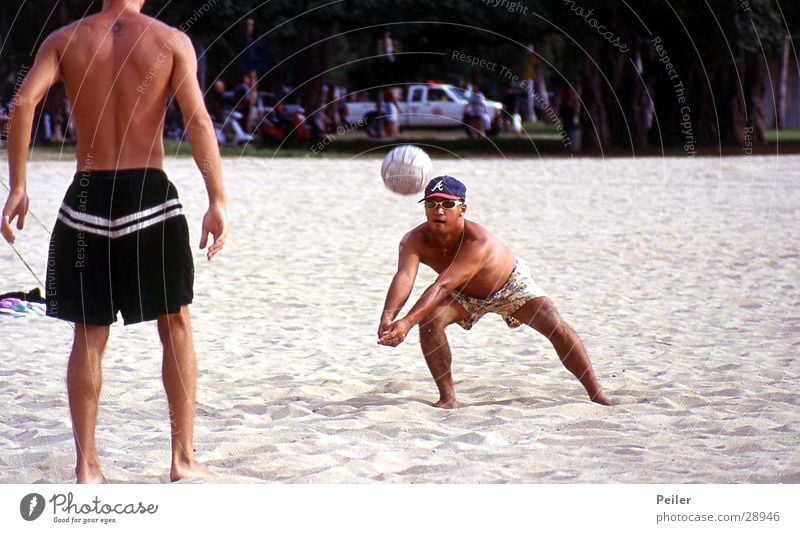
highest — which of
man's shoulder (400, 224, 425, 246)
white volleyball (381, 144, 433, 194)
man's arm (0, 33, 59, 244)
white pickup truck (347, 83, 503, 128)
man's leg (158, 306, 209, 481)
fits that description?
white pickup truck (347, 83, 503, 128)

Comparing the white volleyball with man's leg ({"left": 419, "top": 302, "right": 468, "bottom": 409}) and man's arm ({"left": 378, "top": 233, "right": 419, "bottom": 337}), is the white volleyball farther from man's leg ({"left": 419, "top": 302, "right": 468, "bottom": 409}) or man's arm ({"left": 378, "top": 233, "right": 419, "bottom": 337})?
man's leg ({"left": 419, "top": 302, "right": 468, "bottom": 409})

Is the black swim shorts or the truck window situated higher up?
the truck window

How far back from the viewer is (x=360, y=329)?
956 cm

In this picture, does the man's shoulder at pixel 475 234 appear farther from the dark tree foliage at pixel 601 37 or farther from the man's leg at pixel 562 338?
the dark tree foliage at pixel 601 37

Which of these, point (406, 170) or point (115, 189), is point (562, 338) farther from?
point (115, 189)

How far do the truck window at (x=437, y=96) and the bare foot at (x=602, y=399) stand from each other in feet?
138

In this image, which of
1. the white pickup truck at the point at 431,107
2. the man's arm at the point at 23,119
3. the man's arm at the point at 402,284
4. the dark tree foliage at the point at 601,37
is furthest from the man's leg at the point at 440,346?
the white pickup truck at the point at 431,107

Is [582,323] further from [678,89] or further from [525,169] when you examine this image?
[678,89]

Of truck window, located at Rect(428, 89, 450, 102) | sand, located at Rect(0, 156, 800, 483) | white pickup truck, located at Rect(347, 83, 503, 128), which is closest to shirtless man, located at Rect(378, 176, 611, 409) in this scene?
sand, located at Rect(0, 156, 800, 483)

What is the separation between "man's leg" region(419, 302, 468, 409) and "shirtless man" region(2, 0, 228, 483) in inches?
75.7

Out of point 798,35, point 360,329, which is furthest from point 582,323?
point 798,35

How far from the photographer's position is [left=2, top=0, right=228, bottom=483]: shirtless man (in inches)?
197

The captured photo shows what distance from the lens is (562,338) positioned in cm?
686
